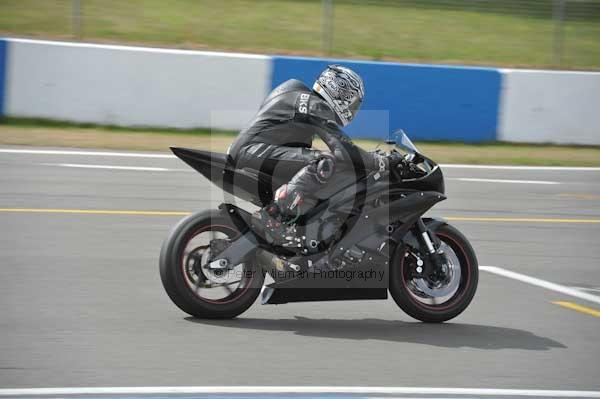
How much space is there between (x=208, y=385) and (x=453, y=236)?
230 cm

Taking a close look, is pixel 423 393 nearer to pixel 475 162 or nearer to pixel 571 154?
pixel 475 162

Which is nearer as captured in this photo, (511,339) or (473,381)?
(473,381)

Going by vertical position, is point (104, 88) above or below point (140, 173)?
above

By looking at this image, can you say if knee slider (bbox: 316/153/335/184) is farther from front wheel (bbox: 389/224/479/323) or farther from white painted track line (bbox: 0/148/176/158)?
white painted track line (bbox: 0/148/176/158)

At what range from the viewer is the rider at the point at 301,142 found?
21.3ft

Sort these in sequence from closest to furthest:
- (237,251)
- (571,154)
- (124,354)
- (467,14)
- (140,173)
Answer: (124,354) → (237,251) → (140,173) → (571,154) → (467,14)

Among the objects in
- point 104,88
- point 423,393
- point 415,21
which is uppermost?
point 415,21

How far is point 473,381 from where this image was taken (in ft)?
18.8

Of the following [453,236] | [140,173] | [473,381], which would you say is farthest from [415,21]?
[473,381]

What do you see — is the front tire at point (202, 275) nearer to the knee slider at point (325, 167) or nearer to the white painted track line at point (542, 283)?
the knee slider at point (325, 167)

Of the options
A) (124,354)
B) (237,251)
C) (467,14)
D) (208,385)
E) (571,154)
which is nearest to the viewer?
(208,385)

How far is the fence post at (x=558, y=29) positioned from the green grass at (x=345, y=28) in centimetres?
9

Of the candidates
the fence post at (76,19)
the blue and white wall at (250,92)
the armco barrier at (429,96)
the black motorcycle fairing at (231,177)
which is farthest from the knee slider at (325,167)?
the fence post at (76,19)

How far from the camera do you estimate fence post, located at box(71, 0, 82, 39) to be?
54.5 feet
